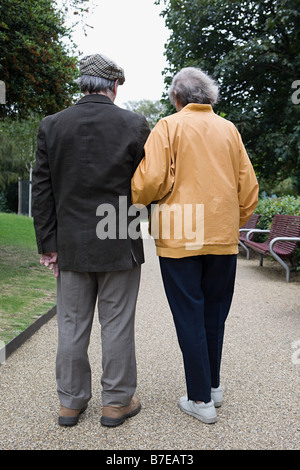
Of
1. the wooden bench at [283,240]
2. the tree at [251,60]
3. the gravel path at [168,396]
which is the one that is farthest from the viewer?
the tree at [251,60]

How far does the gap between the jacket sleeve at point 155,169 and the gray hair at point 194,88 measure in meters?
0.25

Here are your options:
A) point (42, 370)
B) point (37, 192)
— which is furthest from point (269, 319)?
point (37, 192)

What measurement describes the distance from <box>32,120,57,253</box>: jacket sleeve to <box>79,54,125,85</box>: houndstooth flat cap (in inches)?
14.8

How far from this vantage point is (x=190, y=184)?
9.04 feet

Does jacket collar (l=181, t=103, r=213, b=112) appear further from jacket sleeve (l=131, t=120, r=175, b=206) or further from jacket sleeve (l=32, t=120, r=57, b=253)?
jacket sleeve (l=32, t=120, r=57, b=253)

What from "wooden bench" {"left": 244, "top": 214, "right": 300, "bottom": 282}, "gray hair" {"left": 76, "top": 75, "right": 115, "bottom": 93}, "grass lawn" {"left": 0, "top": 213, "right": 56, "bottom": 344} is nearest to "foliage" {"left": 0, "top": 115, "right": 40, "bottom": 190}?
"grass lawn" {"left": 0, "top": 213, "right": 56, "bottom": 344}

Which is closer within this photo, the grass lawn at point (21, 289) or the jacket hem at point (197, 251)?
the jacket hem at point (197, 251)

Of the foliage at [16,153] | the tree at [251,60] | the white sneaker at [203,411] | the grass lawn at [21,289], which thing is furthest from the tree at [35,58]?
the foliage at [16,153]

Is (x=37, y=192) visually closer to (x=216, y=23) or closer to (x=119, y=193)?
(x=119, y=193)

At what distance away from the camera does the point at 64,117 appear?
2.74 meters

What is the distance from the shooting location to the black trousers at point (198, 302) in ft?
9.23

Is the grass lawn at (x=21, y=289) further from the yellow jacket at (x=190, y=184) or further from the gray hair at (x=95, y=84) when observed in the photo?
the gray hair at (x=95, y=84)

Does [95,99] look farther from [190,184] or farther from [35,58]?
[35,58]

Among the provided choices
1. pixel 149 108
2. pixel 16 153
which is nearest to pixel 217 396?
pixel 16 153
